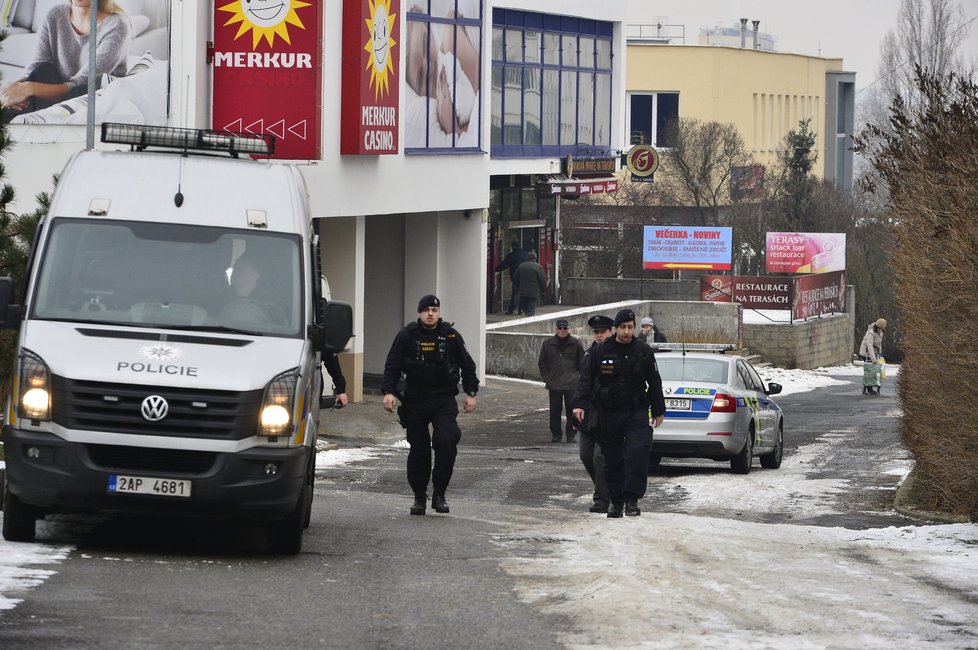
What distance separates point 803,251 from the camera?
2272 inches

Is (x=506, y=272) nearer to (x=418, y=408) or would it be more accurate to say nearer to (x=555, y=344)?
(x=555, y=344)

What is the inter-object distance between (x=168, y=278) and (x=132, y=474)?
136 cm

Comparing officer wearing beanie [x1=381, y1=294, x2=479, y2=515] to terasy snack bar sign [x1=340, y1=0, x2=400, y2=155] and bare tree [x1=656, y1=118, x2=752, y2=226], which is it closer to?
terasy snack bar sign [x1=340, y1=0, x2=400, y2=155]

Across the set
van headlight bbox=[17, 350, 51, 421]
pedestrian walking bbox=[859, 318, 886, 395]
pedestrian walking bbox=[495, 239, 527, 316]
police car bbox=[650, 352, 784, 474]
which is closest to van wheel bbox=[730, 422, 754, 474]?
police car bbox=[650, 352, 784, 474]

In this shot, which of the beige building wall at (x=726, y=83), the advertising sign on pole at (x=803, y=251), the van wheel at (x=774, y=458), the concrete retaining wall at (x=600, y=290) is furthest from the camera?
the beige building wall at (x=726, y=83)

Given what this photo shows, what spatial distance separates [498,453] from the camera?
2192cm

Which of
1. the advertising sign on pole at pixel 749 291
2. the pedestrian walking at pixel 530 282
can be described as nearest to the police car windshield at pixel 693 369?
the pedestrian walking at pixel 530 282

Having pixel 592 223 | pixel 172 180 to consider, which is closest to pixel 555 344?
pixel 172 180

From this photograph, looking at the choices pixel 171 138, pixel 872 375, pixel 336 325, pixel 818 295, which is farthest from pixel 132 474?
pixel 818 295

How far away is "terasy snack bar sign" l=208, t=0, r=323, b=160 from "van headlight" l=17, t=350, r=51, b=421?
16160mm

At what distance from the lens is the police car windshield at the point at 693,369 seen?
19391mm

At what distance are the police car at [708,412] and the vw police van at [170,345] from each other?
8.45m

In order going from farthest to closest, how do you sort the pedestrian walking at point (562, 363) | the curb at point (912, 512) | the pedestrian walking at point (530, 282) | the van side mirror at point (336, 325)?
the pedestrian walking at point (530, 282), the pedestrian walking at point (562, 363), the curb at point (912, 512), the van side mirror at point (336, 325)

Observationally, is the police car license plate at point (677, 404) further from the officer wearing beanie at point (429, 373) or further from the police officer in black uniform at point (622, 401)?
the officer wearing beanie at point (429, 373)
